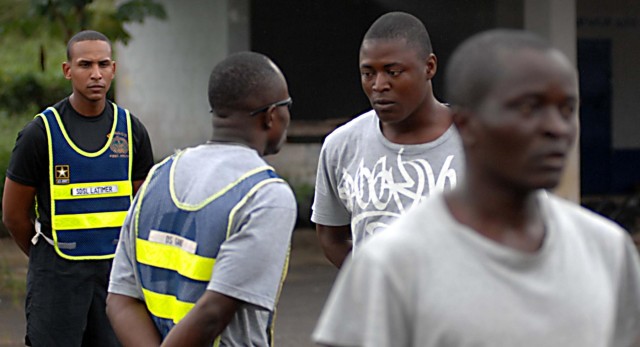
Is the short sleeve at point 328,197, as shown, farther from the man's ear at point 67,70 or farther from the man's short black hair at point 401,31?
the man's ear at point 67,70

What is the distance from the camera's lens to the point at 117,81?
13.8 m

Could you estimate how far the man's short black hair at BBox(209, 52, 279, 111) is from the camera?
3.57 m

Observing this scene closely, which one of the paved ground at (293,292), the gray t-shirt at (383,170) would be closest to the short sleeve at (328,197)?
the gray t-shirt at (383,170)

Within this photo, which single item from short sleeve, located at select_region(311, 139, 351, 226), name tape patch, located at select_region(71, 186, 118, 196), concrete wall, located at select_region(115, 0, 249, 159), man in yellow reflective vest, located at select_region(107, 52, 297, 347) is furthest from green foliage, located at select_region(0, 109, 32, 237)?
man in yellow reflective vest, located at select_region(107, 52, 297, 347)

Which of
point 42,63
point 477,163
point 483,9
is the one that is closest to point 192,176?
point 477,163

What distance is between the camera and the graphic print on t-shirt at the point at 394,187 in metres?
4.37

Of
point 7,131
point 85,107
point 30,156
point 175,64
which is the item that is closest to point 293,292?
point 175,64

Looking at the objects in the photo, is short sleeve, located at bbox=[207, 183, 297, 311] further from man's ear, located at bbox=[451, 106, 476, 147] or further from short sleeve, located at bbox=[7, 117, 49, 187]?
short sleeve, located at bbox=[7, 117, 49, 187]

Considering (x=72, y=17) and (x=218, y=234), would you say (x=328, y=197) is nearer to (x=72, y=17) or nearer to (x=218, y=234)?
(x=218, y=234)

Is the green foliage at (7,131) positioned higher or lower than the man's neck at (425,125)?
lower

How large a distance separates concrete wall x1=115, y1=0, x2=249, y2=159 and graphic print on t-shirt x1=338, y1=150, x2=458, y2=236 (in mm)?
9313

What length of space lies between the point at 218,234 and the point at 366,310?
1.24m

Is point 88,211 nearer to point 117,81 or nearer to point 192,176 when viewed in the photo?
point 192,176

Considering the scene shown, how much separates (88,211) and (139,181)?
1.08 ft
